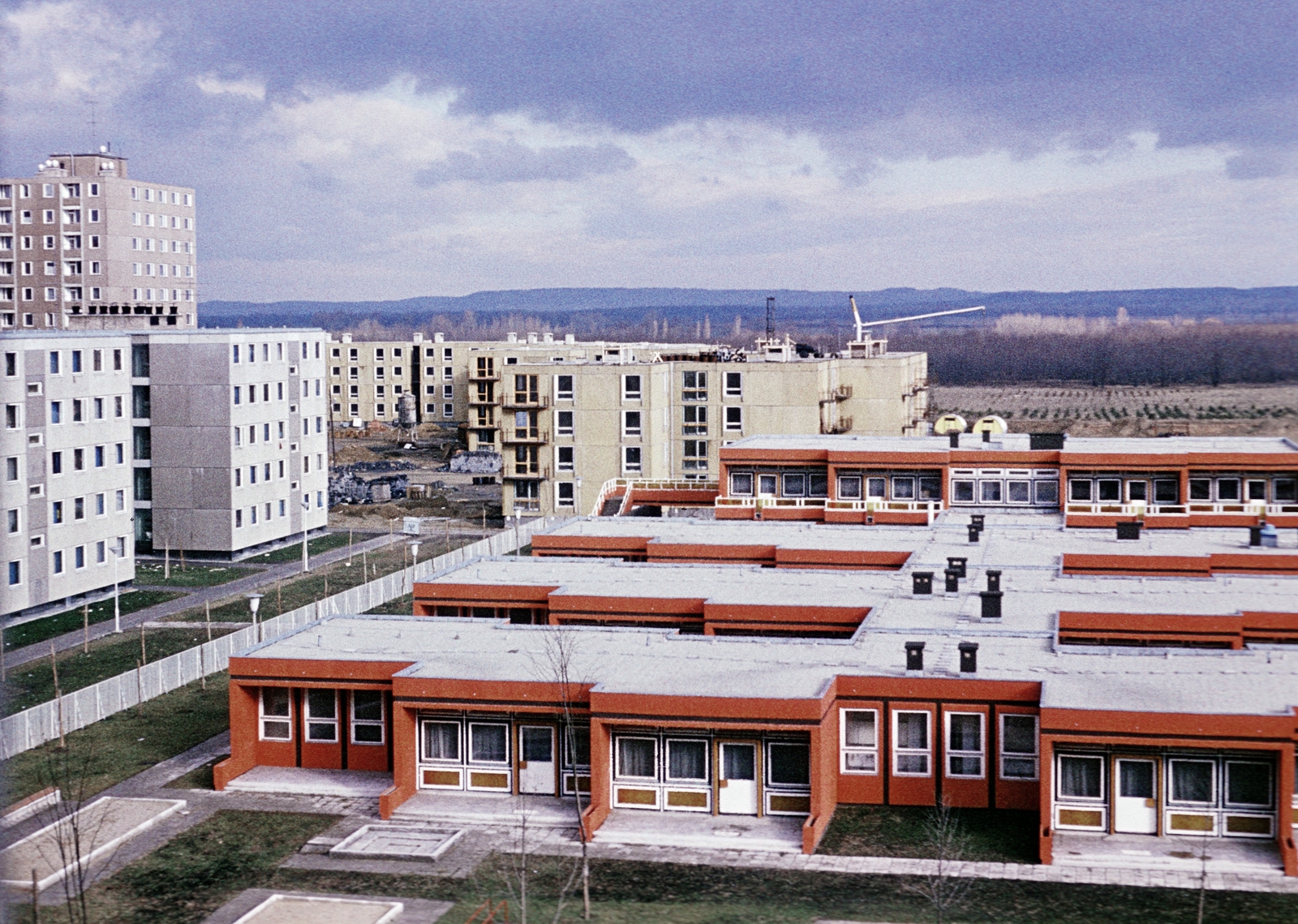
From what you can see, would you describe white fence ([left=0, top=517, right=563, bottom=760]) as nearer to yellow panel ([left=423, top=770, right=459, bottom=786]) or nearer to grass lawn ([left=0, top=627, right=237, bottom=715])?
grass lawn ([left=0, top=627, right=237, bottom=715])

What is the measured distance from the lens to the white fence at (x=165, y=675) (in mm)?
25359

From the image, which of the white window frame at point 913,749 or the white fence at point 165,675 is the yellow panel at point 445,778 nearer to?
the white fence at point 165,675

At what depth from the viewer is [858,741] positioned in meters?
21.3

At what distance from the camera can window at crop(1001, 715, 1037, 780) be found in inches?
813

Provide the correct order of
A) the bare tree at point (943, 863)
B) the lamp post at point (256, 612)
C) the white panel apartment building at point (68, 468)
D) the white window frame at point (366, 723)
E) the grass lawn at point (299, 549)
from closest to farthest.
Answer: the bare tree at point (943, 863), the white window frame at point (366, 723), the lamp post at point (256, 612), the white panel apartment building at point (68, 468), the grass lawn at point (299, 549)

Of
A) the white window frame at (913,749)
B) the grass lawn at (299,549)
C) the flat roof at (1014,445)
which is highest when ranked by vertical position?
the flat roof at (1014,445)

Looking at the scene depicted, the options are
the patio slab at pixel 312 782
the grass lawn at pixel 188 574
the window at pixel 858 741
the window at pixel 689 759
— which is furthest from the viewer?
the grass lawn at pixel 188 574

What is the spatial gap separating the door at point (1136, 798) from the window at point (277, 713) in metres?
11.9

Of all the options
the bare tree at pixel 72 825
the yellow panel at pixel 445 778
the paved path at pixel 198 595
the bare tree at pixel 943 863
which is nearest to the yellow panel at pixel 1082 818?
the bare tree at pixel 943 863

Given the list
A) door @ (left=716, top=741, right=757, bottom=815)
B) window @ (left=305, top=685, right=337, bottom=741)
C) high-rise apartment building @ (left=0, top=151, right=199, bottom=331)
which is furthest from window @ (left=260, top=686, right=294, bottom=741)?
high-rise apartment building @ (left=0, top=151, right=199, bottom=331)

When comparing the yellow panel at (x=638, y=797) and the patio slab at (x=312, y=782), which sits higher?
the yellow panel at (x=638, y=797)

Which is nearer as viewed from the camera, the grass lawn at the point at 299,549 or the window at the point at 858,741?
the window at the point at 858,741

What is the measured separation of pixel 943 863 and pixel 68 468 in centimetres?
2918

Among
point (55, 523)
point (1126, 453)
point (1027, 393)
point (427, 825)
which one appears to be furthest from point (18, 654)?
point (1027, 393)
